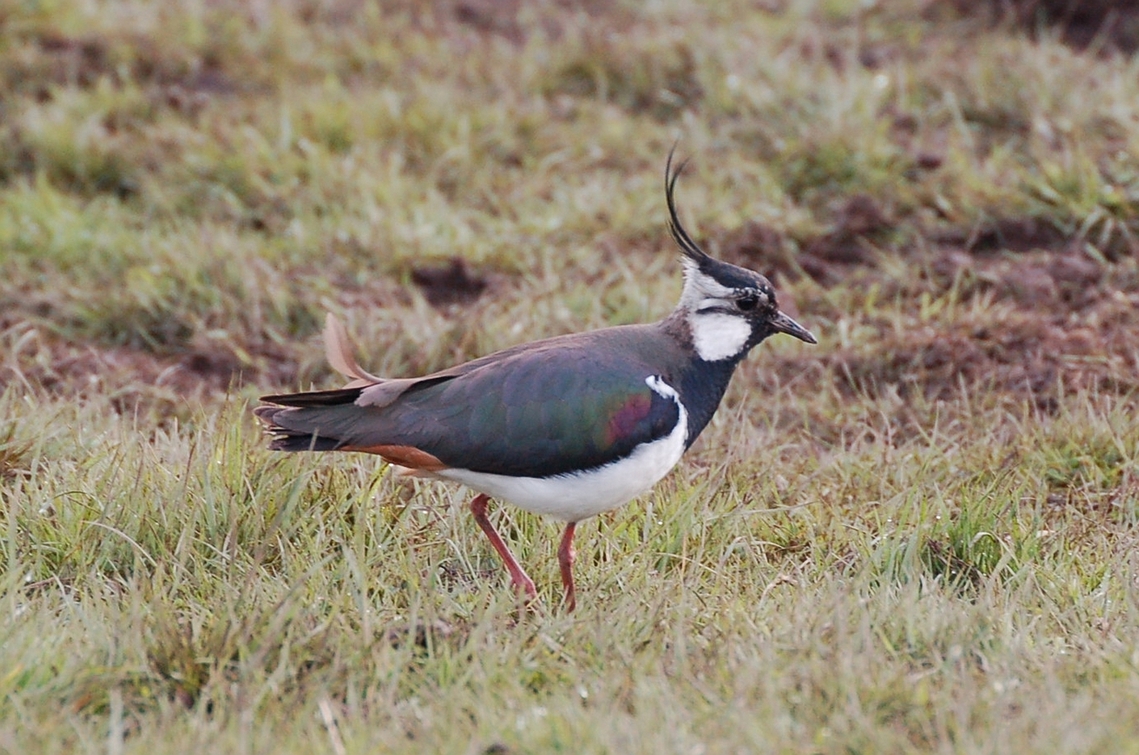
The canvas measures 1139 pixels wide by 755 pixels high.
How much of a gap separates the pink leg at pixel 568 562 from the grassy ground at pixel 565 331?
6cm

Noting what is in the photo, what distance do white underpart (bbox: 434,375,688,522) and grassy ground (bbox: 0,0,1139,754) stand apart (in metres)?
0.25

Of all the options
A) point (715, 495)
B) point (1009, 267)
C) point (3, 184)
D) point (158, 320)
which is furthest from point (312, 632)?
point (3, 184)

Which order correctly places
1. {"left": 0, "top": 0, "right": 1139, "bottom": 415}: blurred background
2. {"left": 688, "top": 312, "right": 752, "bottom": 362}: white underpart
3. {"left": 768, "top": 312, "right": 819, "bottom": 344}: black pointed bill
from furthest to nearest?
{"left": 0, "top": 0, "right": 1139, "bottom": 415}: blurred background → {"left": 768, "top": 312, "right": 819, "bottom": 344}: black pointed bill → {"left": 688, "top": 312, "right": 752, "bottom": 362}: white underpart

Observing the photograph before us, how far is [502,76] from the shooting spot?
799cm

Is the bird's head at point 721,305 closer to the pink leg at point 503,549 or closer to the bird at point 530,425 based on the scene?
the bird at point 530,425

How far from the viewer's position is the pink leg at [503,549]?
13.1 ft

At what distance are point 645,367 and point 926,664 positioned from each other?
1.20 meters

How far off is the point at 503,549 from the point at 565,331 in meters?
2.04

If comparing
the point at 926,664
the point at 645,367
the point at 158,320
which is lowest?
the point at 158,320

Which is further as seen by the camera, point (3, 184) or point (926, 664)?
point (3, 184)

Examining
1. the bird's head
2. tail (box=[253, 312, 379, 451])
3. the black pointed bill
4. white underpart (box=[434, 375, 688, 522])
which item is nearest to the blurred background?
the black pointed bill

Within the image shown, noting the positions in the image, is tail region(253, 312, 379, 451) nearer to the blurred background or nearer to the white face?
the white face

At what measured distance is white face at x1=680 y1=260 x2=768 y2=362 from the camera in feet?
14.4

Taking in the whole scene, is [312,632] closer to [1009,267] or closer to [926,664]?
[926,664]
